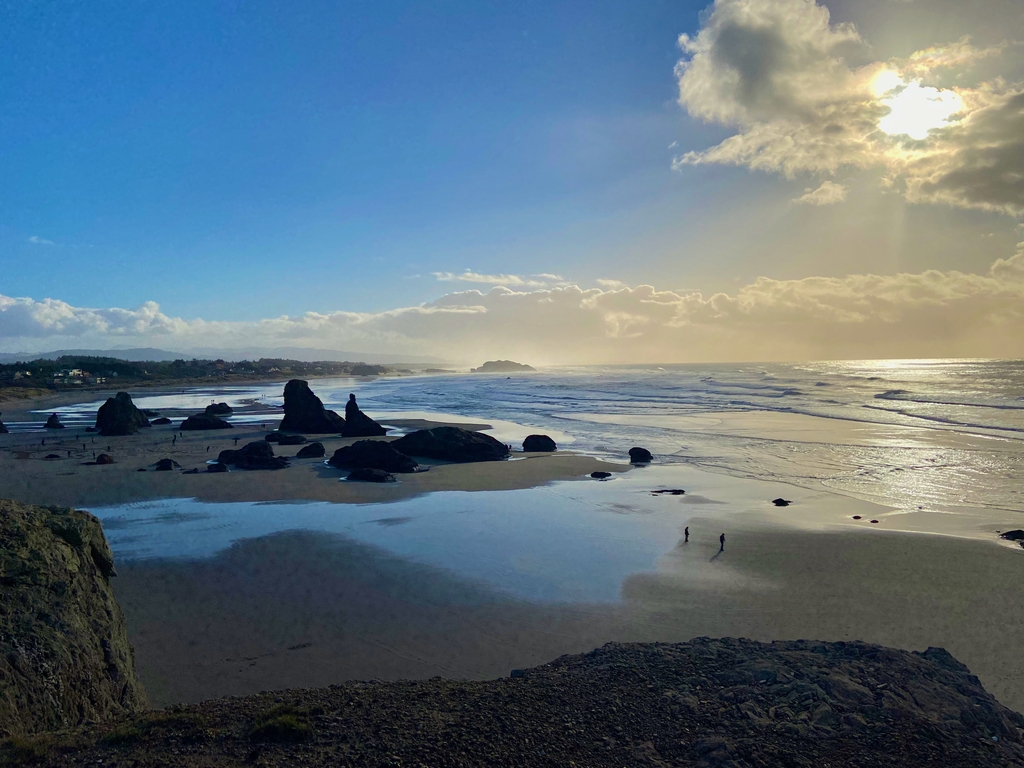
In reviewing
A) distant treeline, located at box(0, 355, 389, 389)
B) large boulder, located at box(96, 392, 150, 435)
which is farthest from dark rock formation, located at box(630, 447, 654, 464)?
distant treeline, located at box(0, 355, 389, 389)

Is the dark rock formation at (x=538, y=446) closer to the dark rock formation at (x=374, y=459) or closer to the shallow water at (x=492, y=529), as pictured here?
the dark rock formation at (x=374, y=459)

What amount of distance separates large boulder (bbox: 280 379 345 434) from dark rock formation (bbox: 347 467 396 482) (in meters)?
19.7

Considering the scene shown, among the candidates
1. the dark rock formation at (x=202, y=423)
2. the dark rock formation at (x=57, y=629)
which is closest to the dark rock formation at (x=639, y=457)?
the dark rock formation at (x=57, y=629)

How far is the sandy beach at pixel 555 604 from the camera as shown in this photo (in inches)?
418

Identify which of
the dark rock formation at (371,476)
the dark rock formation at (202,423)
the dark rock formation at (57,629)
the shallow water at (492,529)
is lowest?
the shallow water at (492,529)

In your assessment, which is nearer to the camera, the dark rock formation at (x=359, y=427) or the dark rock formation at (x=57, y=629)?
the dark rock formation at (x=57, y=629)

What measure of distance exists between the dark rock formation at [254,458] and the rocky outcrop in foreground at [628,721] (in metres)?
23.8

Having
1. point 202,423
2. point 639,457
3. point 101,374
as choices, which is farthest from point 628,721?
point 101,374

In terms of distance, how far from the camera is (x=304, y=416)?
47156 millimetres

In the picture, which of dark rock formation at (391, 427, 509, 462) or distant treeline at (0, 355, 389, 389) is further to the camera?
distant treeline at (0, 355, 389, 389)

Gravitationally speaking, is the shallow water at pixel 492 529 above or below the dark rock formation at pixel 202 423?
below

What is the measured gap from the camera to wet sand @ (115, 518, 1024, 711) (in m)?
10.5

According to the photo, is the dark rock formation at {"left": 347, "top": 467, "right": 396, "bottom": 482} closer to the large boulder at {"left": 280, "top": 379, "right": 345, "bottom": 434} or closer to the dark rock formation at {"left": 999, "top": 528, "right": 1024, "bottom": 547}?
the large boulder at {"left": 280, "top": 379, "right": 345, "bottom": 434}

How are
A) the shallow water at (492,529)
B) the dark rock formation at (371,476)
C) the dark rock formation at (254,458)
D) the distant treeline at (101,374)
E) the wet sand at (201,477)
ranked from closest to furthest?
the shallow water at (492,529), the wet sand at (201,477), the dark rock formation at (371,476), the dark rock formation at (254,458), the distant treeline at (101,374)
